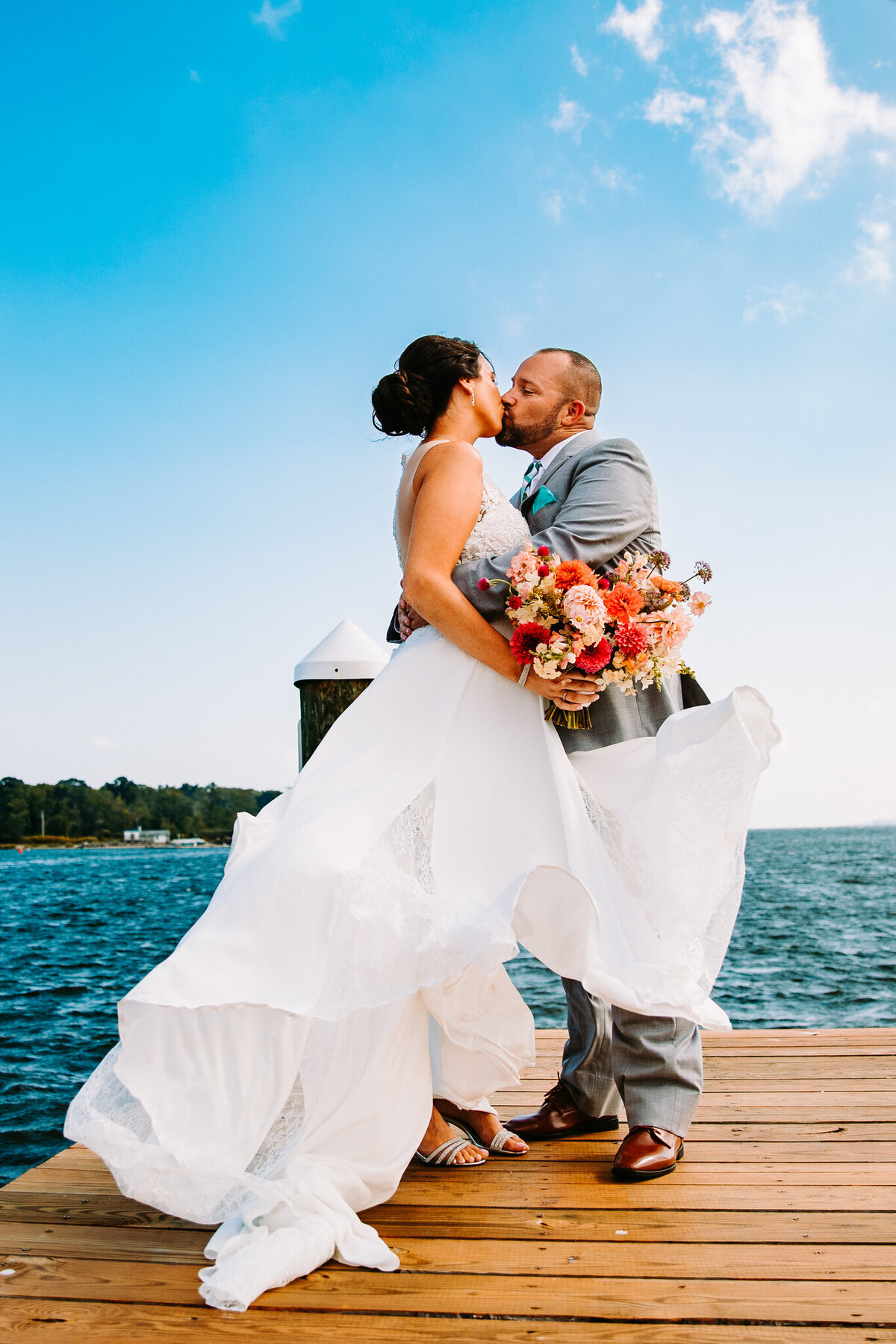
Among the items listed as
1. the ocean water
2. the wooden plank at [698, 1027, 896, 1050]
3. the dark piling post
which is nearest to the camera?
the wooden plank at [698, 1027, 896, 1050]

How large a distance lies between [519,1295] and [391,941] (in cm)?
72

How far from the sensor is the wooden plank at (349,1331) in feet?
5.53

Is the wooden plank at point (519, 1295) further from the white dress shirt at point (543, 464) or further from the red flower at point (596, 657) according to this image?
the white dress shirt at point (543, 464)

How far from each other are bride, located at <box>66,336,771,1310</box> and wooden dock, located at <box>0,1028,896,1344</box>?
11cm

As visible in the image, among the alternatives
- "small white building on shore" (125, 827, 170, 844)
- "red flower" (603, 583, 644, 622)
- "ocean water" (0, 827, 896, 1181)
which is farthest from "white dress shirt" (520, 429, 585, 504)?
"small white building on shore" (125, 827, 170, 844)

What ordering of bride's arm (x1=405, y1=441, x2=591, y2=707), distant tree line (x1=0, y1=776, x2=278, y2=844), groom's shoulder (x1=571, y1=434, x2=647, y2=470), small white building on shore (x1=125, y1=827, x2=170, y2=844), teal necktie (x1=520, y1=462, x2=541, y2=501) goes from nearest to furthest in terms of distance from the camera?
bride's arm (x1=405, y1=441, x2=591, y2=707), groom's shoulder (x1=571, y1=434, x2=647, y2=470), teal necktie (x1=520, y1=462, x2=541, y2=501), distant tree line (x1=0, y1=776, x2=278, y2=844), small white building on shore (x1=125, y1=827, x2=170, y2=844)

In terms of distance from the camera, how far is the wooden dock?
175 centimetres

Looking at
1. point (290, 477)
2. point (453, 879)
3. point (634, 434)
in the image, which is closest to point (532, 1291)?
point (453, 879)

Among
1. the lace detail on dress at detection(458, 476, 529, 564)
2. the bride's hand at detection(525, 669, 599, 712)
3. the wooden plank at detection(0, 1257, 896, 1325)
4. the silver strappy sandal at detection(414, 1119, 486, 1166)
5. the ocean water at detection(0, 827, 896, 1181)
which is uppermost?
the lace detail on dress at detection(458, 476, 529, 564)

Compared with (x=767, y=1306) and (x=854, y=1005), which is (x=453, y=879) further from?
(x=854, y=1005)

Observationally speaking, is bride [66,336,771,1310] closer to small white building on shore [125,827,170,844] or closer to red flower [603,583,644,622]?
red flower [603,583,644,622]

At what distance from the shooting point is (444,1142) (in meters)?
2.73

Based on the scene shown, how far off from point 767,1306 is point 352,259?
8.29m

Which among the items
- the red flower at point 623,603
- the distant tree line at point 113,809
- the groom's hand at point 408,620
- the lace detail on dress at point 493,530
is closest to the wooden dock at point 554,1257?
the red flower at point 623,603
